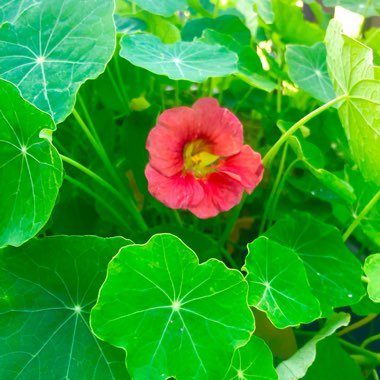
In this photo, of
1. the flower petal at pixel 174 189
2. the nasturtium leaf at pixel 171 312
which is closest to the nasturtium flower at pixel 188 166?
the flower petal at pixel 174 189

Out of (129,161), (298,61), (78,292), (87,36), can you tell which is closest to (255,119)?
(298,61)

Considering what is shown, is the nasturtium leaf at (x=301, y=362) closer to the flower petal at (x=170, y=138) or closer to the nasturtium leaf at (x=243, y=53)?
the flower petal at (x=170, y=138)

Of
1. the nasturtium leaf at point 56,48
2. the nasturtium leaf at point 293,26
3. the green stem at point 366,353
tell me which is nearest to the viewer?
the nasturtium leaf at point 56,48

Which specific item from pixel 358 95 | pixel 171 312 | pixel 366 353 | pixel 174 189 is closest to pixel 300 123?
pixel 358 95

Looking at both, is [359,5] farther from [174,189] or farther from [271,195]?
[174,189]

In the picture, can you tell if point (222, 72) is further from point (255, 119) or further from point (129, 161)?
point (255, 119)

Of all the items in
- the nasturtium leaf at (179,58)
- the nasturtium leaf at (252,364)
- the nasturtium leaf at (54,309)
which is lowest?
the nasturtium leaf at (54,309)
